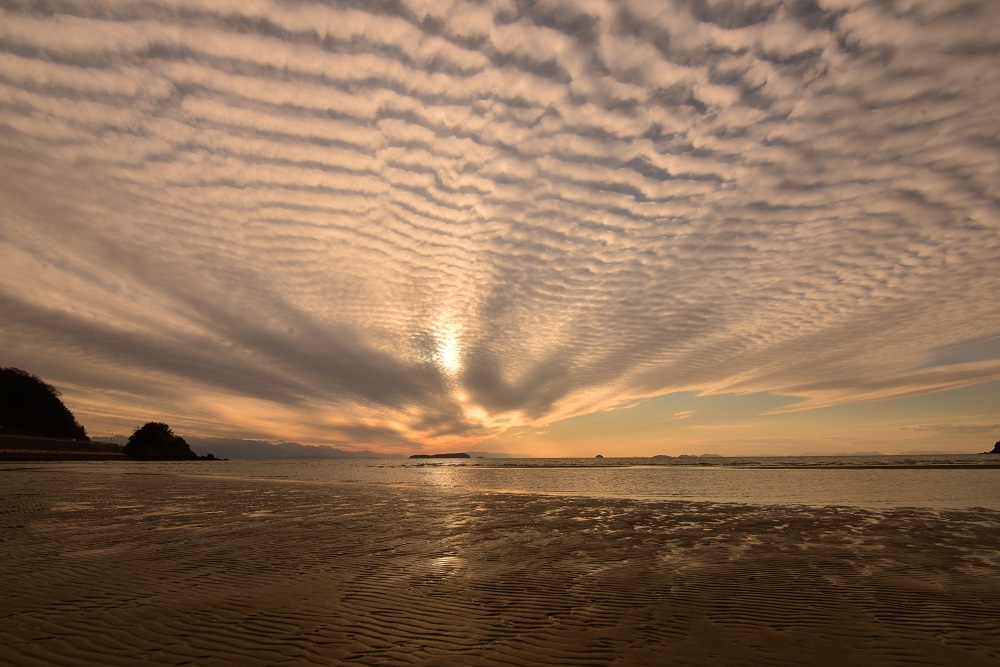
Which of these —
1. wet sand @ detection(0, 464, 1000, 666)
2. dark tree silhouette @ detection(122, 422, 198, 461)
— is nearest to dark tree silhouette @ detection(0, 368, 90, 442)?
dark tree silhouette @ detection(122, 422, 198, 461)

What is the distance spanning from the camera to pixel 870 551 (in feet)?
41.9

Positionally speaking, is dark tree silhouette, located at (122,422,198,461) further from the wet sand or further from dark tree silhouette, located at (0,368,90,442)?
the wet sand

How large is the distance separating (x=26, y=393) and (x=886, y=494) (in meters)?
162

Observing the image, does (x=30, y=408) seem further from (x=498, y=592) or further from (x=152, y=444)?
(x=498, y=592)

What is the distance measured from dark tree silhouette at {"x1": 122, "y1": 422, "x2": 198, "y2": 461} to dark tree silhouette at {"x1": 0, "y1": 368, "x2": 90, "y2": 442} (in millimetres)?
16909

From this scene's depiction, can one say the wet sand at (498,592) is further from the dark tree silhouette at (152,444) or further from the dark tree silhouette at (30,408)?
the dark tree silhouette at (30,408)

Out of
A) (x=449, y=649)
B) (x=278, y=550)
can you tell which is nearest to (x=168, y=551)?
(x=278, y=550)

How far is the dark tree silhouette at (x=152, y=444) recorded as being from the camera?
120062 millimetres

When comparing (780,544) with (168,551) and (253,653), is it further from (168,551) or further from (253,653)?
(168,551)

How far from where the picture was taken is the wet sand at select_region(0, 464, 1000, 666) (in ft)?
21.3

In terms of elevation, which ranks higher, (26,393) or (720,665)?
(26,393)

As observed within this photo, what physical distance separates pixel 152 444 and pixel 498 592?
141 meters

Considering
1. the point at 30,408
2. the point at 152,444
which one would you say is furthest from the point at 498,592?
the point at 30,408

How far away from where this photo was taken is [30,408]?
12088 centimetres
